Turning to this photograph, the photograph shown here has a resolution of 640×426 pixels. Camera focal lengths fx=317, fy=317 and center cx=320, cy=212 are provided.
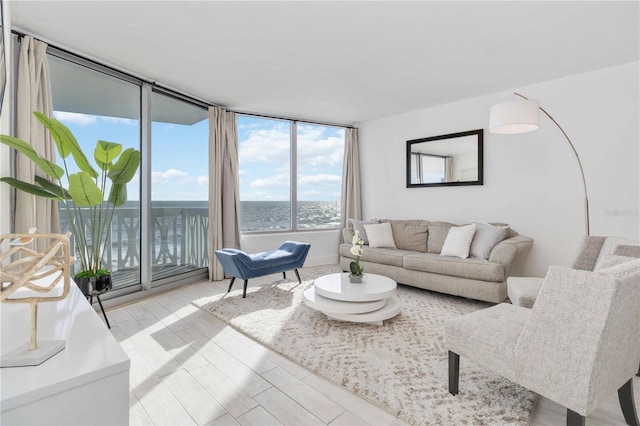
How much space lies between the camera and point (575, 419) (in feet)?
4.42

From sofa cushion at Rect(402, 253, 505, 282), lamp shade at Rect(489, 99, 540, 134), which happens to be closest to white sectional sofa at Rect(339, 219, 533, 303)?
sofa cushion at Rect(402, 253, 505, 282)

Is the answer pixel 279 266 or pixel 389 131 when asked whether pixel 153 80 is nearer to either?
pixel 279 266

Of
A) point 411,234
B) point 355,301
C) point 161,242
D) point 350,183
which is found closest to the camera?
point 355,301

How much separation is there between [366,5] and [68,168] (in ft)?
10.1

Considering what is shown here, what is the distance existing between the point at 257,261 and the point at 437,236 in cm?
249

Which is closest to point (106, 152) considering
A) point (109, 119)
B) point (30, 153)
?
point (30, 153)

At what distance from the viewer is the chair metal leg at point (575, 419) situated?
4.38ft

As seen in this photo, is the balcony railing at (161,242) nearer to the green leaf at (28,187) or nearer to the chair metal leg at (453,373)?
the green leaf at (28,187)

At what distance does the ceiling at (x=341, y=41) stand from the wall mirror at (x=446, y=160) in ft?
2.59

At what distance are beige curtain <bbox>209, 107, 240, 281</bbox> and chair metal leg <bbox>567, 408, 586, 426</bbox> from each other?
13.6ft

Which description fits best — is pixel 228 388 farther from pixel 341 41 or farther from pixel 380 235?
pixel 380 235

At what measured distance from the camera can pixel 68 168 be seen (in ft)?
10.1

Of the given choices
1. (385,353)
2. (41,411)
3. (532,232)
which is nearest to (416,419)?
(385,353)

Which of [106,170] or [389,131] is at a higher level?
[389,131]
